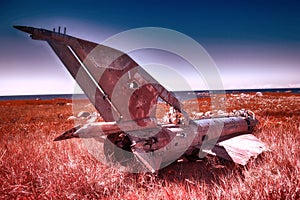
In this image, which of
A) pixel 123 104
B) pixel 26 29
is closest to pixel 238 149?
pixel 123 104

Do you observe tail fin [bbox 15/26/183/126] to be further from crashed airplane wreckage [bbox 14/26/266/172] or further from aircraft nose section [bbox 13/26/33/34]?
aircraft nose section [bbox 13/26/33/34]

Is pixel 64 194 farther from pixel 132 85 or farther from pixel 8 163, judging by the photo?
pixel 132 85

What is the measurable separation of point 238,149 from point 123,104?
331 centimetres

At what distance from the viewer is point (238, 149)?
491 cm

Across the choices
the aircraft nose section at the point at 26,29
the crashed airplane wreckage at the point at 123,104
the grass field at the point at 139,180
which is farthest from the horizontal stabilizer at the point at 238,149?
the aircraft nose section at the point at 26,29

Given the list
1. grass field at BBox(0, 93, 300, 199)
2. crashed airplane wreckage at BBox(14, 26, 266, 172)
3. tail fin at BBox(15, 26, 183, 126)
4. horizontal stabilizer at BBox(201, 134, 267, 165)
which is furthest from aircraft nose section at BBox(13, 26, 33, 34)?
horizontal stabilizer at BBox(201, 134, 267, 165)

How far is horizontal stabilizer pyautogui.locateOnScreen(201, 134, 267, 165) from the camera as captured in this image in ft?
15.0

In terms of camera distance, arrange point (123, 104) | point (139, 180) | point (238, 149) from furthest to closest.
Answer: point (238, 149) < point (123, 104) < point (139, 180)

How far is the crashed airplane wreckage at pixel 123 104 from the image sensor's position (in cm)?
352

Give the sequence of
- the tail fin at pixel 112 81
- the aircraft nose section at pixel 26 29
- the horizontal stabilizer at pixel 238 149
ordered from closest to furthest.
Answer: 1. the aircraft nose section at pixel 26 29
2. the tail fin at pixel 112 81
3. the horizontal stabilizer at pixel 238 149

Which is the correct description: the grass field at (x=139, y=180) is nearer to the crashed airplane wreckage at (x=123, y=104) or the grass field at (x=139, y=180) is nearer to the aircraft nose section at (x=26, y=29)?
the crashed airplane wreckage at (x=123, y=104)

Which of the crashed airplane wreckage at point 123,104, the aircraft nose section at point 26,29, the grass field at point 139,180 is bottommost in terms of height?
the grass field at point 139,180

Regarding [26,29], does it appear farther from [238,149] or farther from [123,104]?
[238,149]

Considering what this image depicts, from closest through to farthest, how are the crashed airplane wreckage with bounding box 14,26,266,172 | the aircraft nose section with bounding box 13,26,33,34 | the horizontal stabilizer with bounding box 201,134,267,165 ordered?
the aircraft nose section with bounding box 13,26,33,34
the crashed airplane wreckage with bounding box 14,26,266,172
the horizontal stabilizer with bounding box 201,134,267,165
